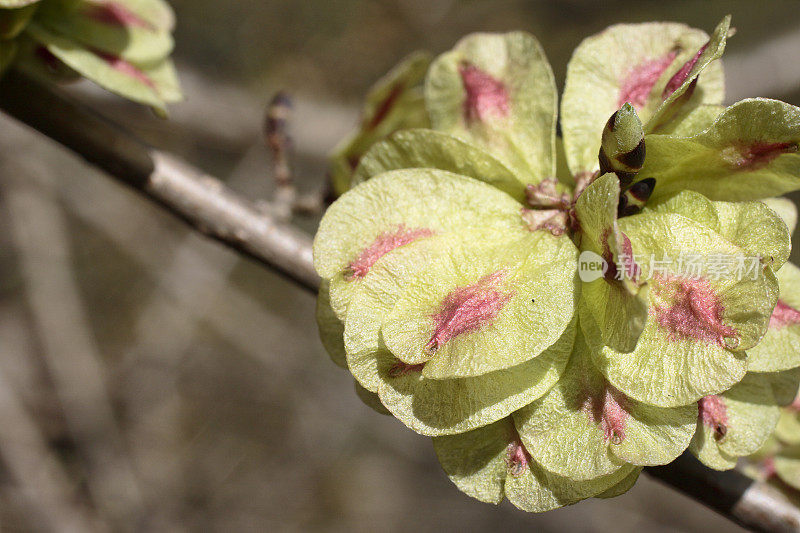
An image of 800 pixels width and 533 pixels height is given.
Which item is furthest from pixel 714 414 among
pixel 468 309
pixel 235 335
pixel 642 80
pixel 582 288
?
pixel 235 335

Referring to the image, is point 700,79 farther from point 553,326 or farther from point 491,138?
point 553,326

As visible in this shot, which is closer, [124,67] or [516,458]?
[516,458]

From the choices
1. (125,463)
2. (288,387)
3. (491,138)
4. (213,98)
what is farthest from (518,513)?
(491,138)

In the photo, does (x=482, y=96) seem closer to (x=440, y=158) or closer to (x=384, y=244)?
(x=440, y=158)

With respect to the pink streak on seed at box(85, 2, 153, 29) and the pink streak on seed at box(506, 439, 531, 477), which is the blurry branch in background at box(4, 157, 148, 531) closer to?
the pink streak on seed at box(85, 2, 153, 29)

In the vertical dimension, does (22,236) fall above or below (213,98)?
below

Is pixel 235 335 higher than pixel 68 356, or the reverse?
pixel 68 356

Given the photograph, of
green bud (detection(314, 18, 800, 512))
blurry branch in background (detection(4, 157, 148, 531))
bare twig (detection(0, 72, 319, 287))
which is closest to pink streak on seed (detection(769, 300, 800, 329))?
green bud (detection(314, 18, 800, 512))
